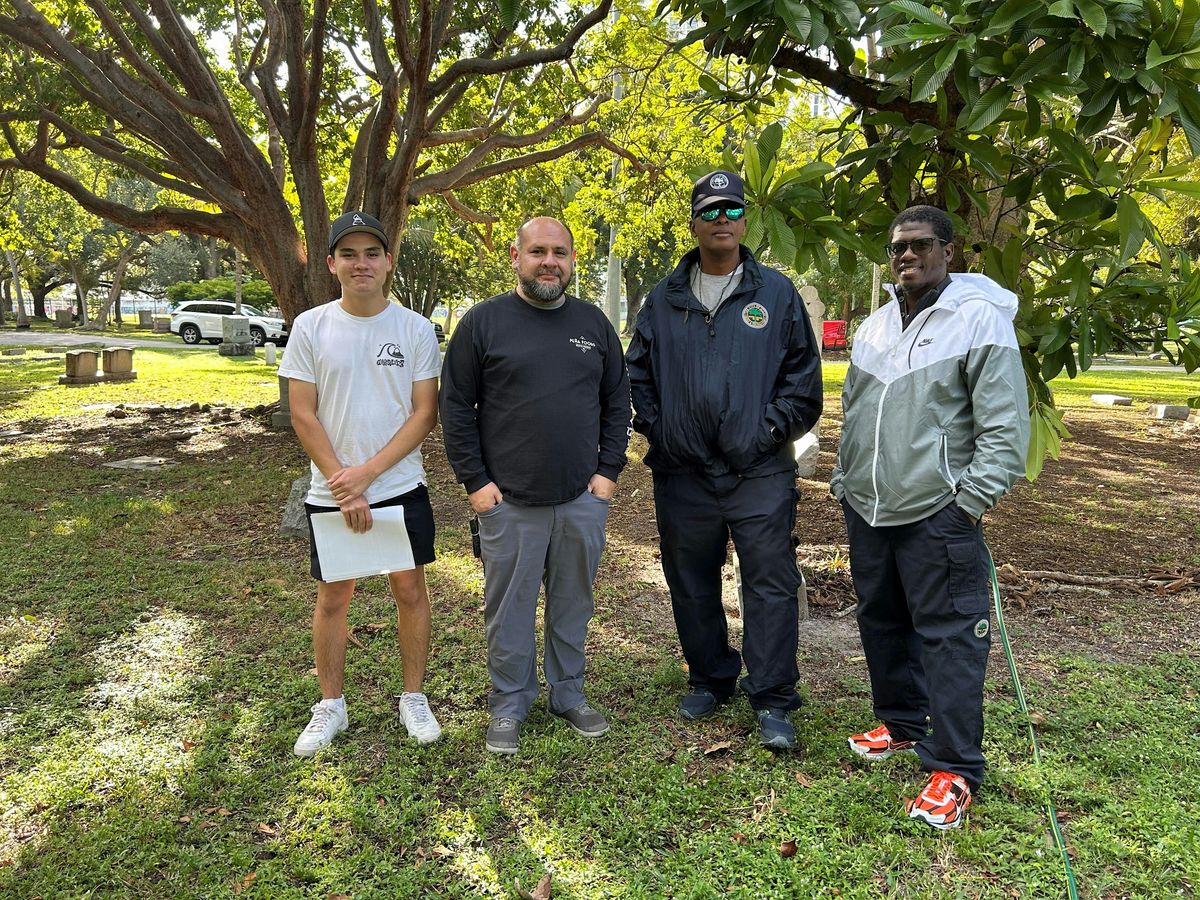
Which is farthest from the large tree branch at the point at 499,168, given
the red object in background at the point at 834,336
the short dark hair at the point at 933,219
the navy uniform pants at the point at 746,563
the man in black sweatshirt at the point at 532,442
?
the red object in background at the point at 834,336

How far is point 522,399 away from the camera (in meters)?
3.36

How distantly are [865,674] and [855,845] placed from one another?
1.52m

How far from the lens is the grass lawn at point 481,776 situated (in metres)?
2.75

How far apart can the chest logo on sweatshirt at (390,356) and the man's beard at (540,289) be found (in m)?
0.58

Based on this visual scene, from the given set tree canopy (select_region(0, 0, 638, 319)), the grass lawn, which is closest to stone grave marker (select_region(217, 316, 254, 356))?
tree canopy (select_region(0, 0, 638, 319))

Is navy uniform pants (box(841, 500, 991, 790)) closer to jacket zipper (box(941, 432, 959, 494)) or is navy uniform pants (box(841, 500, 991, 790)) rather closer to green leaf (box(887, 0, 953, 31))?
jacket zipper (box(941, 432, 959, 494))

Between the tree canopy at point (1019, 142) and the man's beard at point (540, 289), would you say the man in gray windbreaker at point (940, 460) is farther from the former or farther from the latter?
the man's beard at point (540, 289)

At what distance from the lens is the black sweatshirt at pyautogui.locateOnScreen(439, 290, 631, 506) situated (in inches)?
133

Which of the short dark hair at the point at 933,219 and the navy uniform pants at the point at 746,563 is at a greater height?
the short dark hair at the point at 933,219

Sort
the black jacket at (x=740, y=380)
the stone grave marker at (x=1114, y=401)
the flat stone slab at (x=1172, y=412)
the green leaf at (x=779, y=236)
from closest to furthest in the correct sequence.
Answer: the black jacket at (x=740, y=380), the green leaf at (x=779, y=236), the flat stone slab at (x=1172, y=412), the stone grave marker at (x=1114, y=401)

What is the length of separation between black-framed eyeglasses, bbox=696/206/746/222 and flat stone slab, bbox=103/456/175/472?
318 inches

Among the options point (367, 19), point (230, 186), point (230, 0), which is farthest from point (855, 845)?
point (230, 0)

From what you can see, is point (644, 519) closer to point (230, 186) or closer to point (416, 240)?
point (230, 186)

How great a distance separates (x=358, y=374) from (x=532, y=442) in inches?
29.8
